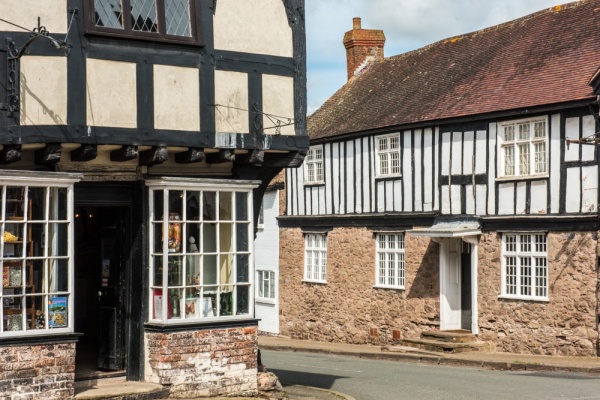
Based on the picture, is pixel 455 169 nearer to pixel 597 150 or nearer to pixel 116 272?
pixel 597 150

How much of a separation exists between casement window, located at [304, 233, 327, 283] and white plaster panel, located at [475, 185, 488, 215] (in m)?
6.60

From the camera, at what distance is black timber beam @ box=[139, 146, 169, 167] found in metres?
12.1

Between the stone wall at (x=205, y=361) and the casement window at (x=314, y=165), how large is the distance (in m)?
17.0

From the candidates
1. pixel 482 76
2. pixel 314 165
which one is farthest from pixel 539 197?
pixel 314 165

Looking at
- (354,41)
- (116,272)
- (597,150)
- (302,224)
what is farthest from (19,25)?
(354,41)

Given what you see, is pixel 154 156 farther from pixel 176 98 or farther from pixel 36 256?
pixel 36 256

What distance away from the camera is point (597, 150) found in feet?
69.4

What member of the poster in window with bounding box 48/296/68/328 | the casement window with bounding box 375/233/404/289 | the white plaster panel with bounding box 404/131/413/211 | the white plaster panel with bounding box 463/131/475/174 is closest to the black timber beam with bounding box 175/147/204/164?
the poster in window with bounding box 48/296/68/328

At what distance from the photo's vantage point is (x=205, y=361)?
1262 cm

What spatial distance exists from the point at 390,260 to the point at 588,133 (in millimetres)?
7569

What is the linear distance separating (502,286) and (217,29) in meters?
12.7

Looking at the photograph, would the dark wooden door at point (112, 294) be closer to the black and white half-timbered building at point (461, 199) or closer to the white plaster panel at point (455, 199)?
the black and white half-timbered building at point (461, 199)

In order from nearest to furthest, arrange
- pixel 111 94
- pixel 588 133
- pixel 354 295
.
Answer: pixel 111 94
pixel 588 133
pixel 354 295

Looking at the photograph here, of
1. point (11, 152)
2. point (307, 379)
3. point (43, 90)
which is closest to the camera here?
point (11, 152)
